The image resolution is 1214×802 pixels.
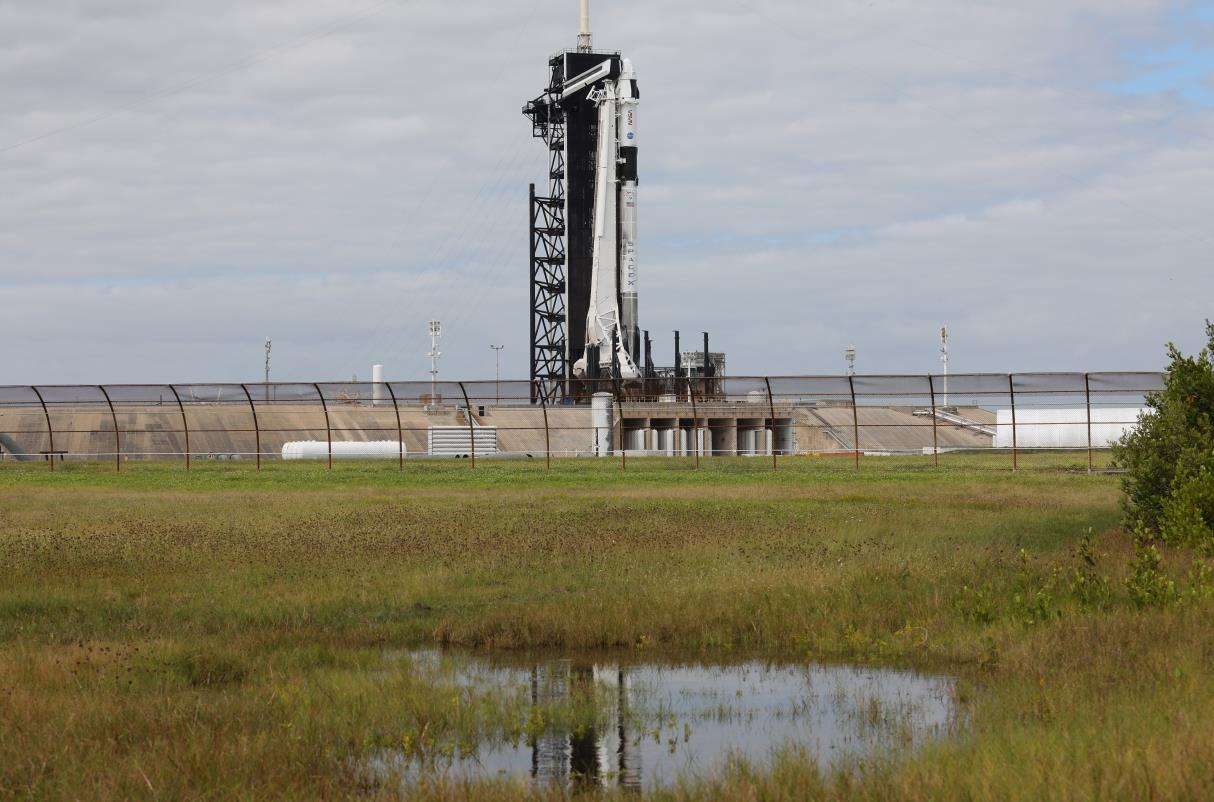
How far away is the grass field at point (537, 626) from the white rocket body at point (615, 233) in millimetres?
48594

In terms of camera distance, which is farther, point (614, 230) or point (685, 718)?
point (614, 230)

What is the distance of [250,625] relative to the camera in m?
12.3

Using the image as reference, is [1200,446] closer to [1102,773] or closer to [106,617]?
[1102,773]

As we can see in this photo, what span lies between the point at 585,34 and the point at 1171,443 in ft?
219

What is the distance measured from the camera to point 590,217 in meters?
76.5

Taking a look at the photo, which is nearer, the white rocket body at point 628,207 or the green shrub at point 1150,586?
the green shrub at point 1150,586

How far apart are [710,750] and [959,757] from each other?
1.78 meters

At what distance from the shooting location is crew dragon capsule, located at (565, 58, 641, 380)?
235ft

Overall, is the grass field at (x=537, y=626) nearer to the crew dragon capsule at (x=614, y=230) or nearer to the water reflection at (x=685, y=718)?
the water reflection at (x=685, y=718)

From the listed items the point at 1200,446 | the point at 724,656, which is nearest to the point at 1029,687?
the point at 724,656

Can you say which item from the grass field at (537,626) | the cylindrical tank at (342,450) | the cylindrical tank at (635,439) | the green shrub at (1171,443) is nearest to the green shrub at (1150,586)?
the grass field at (537,626)

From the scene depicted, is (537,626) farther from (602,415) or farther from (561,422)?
(561,422)

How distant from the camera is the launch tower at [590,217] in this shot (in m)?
71.8

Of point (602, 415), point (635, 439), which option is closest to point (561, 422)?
point (635, 439)
